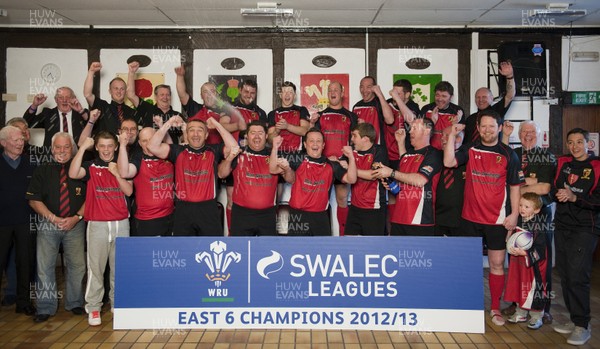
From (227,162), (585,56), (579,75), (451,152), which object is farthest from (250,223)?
(585,56)

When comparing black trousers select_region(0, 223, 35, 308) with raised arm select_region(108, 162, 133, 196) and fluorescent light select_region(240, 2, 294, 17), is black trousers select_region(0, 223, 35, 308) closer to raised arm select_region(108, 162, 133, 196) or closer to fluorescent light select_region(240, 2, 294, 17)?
raised arm select_region(108, 162, 133, 196)

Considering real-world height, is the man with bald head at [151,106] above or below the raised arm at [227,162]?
above

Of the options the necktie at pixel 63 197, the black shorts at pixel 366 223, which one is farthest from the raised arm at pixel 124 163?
the black shorts at pixel 366 223

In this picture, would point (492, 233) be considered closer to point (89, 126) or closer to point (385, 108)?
point (385, 108)

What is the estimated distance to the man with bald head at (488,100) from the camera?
22.4 ft

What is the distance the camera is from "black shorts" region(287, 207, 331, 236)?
5.59 meters

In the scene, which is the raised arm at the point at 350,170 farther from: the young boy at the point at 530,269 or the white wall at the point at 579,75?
the white wall at the point at 579,75

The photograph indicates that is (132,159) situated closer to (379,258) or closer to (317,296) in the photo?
(317,296)

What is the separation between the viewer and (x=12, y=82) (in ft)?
26.1

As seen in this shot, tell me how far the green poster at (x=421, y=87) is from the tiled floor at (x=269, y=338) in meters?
4.05

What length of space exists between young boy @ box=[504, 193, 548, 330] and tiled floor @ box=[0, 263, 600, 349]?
0.16 meters

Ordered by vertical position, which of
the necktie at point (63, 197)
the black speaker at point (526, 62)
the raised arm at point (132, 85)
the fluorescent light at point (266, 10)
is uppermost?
the fluorescent light at point (266, 10)

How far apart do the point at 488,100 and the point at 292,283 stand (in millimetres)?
3981

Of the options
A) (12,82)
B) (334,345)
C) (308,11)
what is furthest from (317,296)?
(12,82)
